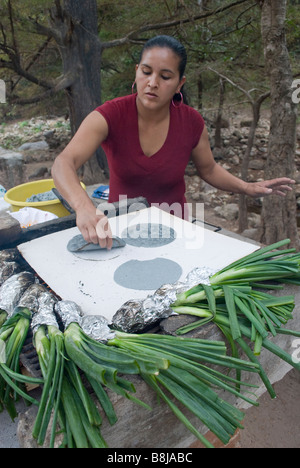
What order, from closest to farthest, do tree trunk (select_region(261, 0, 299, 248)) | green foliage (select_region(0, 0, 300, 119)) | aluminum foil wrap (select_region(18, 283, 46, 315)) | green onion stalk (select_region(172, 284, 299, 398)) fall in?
1. green onion stalk (select_region(172, 284, 299, 398))
2. aluminum foil wrap (select_region(18, 283, 46, 315))
3. tree trunk (select_region(261, 0, 299, 248))
4. green foliage (select_region(0, 0, 300, 119))

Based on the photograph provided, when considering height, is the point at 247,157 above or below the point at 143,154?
below

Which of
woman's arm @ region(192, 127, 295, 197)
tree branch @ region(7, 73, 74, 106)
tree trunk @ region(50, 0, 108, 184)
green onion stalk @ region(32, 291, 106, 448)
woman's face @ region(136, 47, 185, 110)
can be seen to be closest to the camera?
green onion stalk @ region(32, 291, 106, 448)

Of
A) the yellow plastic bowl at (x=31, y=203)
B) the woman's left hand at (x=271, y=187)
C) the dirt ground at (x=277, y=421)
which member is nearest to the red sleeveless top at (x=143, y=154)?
the yellow plastic bowl at (x=31, y=203)

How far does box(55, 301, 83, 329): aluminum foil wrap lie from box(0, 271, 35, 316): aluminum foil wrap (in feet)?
0.55

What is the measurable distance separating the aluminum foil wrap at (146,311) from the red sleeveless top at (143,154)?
1.17 meters

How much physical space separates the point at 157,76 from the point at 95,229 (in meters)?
0.98

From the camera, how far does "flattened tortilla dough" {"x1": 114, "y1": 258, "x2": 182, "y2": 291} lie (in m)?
1.41

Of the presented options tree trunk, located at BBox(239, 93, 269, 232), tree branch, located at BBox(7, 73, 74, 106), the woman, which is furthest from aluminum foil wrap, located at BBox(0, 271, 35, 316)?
tree branch, located at BBox(7, 73, 74, 106)

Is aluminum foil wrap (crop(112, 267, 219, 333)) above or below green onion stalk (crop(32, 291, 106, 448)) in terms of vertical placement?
above

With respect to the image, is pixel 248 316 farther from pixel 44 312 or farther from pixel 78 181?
pixel 78 181

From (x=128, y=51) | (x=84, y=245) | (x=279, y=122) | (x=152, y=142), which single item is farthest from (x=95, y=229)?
(x=128, y=51)

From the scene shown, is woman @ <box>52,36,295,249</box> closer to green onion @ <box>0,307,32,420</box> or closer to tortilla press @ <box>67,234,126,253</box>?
tortilla press @ <box>67,234,126,253</box>

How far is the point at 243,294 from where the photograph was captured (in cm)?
126

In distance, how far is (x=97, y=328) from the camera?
116 cm
